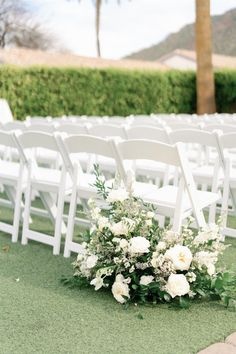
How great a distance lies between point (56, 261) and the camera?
165 inches

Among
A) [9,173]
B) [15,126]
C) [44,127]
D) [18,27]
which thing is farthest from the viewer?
[18,27]

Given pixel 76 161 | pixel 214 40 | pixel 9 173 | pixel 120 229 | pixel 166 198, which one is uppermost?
pixel 214 40

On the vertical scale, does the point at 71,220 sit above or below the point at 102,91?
below

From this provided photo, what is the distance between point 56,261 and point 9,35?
40635 mm

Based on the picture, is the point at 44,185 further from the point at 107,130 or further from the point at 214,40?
the point at 214,40

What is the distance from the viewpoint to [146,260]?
342cm

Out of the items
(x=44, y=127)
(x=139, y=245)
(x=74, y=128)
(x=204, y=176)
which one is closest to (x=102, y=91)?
(x=44, y=127)

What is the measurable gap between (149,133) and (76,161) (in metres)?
0.92

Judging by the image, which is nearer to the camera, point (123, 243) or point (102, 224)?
point (123, 243)

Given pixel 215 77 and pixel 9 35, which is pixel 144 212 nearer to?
pixel 215 77

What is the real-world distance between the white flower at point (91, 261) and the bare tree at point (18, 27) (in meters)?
40.1

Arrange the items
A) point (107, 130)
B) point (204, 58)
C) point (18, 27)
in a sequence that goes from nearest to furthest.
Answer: point (107, 130) < point (204, 58) < point (18, 27)

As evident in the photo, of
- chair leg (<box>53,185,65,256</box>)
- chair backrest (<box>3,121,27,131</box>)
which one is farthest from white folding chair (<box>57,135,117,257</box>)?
chair backrest (<box>3,121,27,131</box>)

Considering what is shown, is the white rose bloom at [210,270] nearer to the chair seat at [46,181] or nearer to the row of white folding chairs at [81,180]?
the row of white folding chairs at [81,180]
